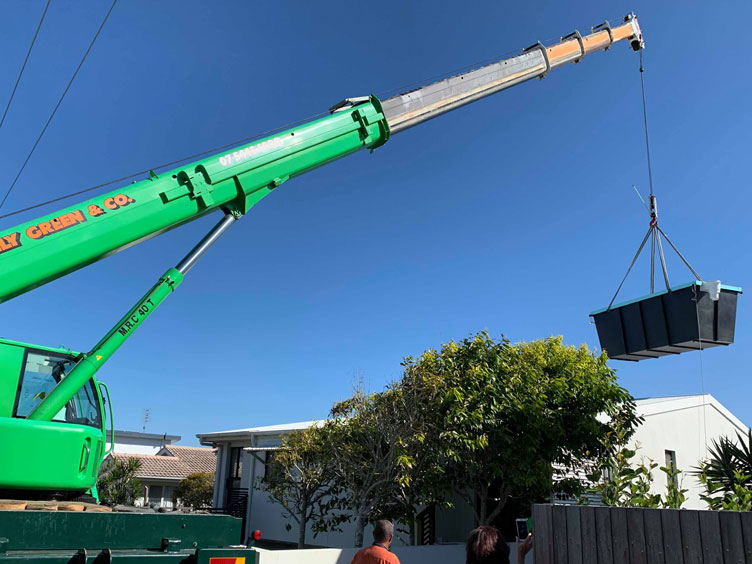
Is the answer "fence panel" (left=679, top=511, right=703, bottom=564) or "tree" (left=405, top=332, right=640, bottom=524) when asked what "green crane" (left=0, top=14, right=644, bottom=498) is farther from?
"tree" (left=405, top=332, right=640, bottom=524)

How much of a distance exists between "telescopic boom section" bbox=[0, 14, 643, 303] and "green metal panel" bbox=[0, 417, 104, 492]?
116 cm

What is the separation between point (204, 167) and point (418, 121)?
3572mm

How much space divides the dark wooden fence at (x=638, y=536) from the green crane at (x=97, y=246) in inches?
222

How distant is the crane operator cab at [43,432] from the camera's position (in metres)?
4.45

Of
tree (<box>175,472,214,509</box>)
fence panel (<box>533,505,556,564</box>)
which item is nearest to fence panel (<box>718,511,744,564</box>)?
fence panel (<box>533,505,556,564</box>)

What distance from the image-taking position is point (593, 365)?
14422 millimetres

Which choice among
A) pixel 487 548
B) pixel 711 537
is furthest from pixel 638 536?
pixel 487 548

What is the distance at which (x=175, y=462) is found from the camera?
37.4 metres

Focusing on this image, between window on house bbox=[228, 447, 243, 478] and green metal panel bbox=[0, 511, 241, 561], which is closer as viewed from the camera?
green metal panel bbox=[0, 511, 241, 561]

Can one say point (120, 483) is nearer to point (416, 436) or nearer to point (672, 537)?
point (416, 436)

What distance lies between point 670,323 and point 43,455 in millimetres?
9293

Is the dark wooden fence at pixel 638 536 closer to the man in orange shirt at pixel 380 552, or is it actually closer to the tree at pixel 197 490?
the man in orange shirt at pixel 380 552

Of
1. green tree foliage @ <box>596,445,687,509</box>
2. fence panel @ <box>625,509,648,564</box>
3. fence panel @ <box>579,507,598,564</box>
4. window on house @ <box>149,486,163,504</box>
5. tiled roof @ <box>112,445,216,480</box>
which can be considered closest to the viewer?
fence panel @ <box>625,509,648,564</box>

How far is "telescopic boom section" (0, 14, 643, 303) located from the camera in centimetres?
515
